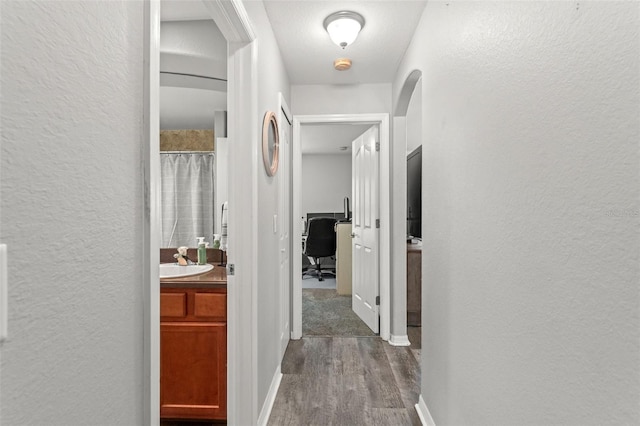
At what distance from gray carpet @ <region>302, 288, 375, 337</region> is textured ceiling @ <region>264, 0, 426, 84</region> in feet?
7.59

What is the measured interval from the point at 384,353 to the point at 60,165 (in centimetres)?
287

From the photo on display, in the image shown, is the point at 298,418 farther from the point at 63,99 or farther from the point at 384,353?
the point at 63,99

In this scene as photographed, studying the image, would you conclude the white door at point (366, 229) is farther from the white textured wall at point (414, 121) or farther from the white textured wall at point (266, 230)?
the white textured wall at point (266, 230)

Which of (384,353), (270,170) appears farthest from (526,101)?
(384,353)

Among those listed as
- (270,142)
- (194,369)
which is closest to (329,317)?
(194,369)

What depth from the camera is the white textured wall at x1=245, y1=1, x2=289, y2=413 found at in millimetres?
1934

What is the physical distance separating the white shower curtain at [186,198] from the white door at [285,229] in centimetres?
52

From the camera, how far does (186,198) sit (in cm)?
259

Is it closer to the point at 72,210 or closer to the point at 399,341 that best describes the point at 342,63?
the point at 399,341

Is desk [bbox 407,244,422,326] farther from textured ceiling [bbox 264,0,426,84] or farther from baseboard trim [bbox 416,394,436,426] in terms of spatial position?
textured ceiling [bbox 264,0,426,84]

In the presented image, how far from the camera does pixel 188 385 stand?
1882 mm

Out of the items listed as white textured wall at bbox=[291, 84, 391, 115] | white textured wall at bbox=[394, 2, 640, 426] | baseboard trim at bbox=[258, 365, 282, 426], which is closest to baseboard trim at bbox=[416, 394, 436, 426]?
white textured wall at bbox=[394, 2, 640, 426]

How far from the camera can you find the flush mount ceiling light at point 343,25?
2.16m

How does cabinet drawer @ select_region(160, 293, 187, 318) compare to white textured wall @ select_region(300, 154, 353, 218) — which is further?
white textured wall @ select_region(300, 154, 353, 218)
